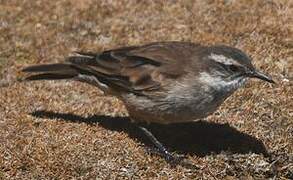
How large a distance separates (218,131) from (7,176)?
3.77 metres

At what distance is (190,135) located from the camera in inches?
456

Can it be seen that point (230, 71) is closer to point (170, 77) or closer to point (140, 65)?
point (170, 77)

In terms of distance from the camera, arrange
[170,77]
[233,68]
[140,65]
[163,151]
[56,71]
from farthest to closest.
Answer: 1. [56,71]
2. [140,65]
3. [163,151]
4. [170,77]
5. [233,68]

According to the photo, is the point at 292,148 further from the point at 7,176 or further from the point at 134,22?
the point at 134,22

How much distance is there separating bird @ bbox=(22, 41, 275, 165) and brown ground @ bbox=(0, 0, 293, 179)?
68 cm

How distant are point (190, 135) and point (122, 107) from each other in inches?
70.0

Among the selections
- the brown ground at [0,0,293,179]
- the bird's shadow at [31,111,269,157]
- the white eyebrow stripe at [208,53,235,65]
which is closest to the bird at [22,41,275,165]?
the white eyebrow stripe at [208,53,235,65]

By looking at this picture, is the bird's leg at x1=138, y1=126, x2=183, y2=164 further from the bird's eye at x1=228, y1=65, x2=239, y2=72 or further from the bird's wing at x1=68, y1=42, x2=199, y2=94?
the bird's eye at x1=228, y1=65, x2=239, y2=72

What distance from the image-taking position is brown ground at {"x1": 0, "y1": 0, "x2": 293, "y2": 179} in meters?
10.4

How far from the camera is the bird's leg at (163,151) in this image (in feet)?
34.3

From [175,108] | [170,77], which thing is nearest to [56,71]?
[170,77]

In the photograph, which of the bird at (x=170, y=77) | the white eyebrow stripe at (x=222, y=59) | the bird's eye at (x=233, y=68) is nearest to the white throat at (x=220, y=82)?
the bird at (x=170, y=77)

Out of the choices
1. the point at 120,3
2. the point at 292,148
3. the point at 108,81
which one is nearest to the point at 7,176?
the point at 108,81

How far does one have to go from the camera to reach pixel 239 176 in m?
10.5
